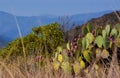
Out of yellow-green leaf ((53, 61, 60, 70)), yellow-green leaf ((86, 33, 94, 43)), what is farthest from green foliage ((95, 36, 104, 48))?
yellow-green leaf ((53, 61, 60, 70))

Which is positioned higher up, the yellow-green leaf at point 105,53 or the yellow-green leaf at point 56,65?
the yellow-green leaf at point 105,53

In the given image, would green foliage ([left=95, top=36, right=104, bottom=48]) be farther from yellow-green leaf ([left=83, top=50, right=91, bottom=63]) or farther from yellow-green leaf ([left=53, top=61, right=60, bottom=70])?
yellow-green leaf ([left=53, top=61, right=60, bottom=70])

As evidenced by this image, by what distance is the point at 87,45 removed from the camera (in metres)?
5.60

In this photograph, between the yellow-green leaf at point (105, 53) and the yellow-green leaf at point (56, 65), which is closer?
the yellow-green leaf at point (105, 53)

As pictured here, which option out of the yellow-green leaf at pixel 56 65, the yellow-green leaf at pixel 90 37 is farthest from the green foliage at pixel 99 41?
the yellow-green leaf at pixel 56 65

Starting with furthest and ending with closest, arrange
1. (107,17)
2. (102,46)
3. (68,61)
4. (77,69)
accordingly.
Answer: (107,17) → (102,46) → (68,61) → (77,69)

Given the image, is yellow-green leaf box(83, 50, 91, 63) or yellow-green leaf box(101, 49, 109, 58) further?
yellow-green leaf box(83, 50, 91, 63)

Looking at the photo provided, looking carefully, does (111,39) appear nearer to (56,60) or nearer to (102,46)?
(102,46)

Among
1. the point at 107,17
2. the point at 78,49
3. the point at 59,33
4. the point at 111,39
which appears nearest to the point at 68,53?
the point at 78,49

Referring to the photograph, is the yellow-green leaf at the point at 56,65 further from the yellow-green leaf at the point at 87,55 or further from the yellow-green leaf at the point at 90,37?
the yellow-green leaf at the point at 90,37

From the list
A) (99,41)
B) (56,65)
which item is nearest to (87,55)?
(99,41)

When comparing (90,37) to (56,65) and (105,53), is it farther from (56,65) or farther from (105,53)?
(56,65)

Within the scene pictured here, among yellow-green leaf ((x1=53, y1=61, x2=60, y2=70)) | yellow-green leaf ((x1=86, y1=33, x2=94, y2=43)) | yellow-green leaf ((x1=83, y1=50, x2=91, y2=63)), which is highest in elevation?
yellow-green leaf ((x1=86, y1=33, x2=94, y2=43))

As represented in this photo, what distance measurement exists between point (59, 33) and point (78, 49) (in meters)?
11.1
